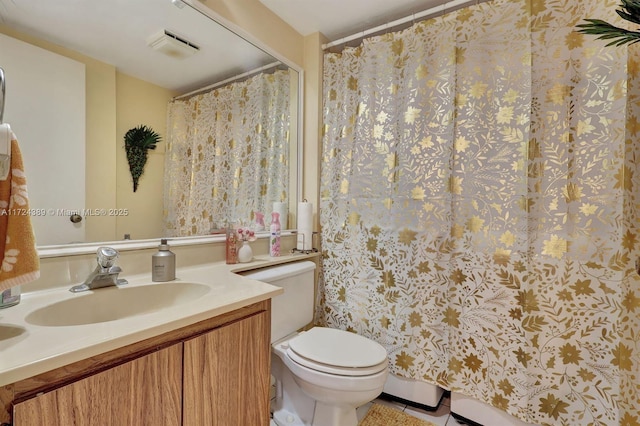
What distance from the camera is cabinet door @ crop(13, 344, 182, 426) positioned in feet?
1.92

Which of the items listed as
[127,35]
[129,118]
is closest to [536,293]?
[129,118]

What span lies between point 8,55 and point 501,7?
196 cm

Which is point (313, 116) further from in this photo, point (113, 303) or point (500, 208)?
point (113, 303)

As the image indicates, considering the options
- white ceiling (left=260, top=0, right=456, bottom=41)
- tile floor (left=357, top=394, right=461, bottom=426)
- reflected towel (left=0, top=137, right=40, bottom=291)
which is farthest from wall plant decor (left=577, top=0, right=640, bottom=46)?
tile floor (left=357, top=394, right=461, bottom=426)

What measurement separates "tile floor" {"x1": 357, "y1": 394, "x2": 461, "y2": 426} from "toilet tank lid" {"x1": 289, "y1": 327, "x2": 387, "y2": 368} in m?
0.50

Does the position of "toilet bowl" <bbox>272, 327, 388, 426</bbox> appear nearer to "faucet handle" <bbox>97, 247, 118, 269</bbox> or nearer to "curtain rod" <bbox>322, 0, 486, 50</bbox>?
"faucet handle" <bbox>97, 247, 118, 269</bbox>

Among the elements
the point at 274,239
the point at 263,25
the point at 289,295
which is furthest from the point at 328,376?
the point at 263,25

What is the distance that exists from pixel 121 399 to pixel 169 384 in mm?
111

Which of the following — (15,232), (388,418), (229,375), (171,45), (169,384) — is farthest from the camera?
(388,418)

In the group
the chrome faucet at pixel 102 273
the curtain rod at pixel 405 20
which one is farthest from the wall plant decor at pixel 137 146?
the curtain rod at pixel 405 20

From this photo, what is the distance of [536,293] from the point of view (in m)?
1.34

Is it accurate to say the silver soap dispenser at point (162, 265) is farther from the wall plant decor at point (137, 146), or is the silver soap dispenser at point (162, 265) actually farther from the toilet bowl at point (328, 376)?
the toilet bowl at point (328, 376)

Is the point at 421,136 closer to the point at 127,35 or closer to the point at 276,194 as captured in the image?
the point at 276,194

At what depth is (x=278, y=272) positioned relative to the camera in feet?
4.86
